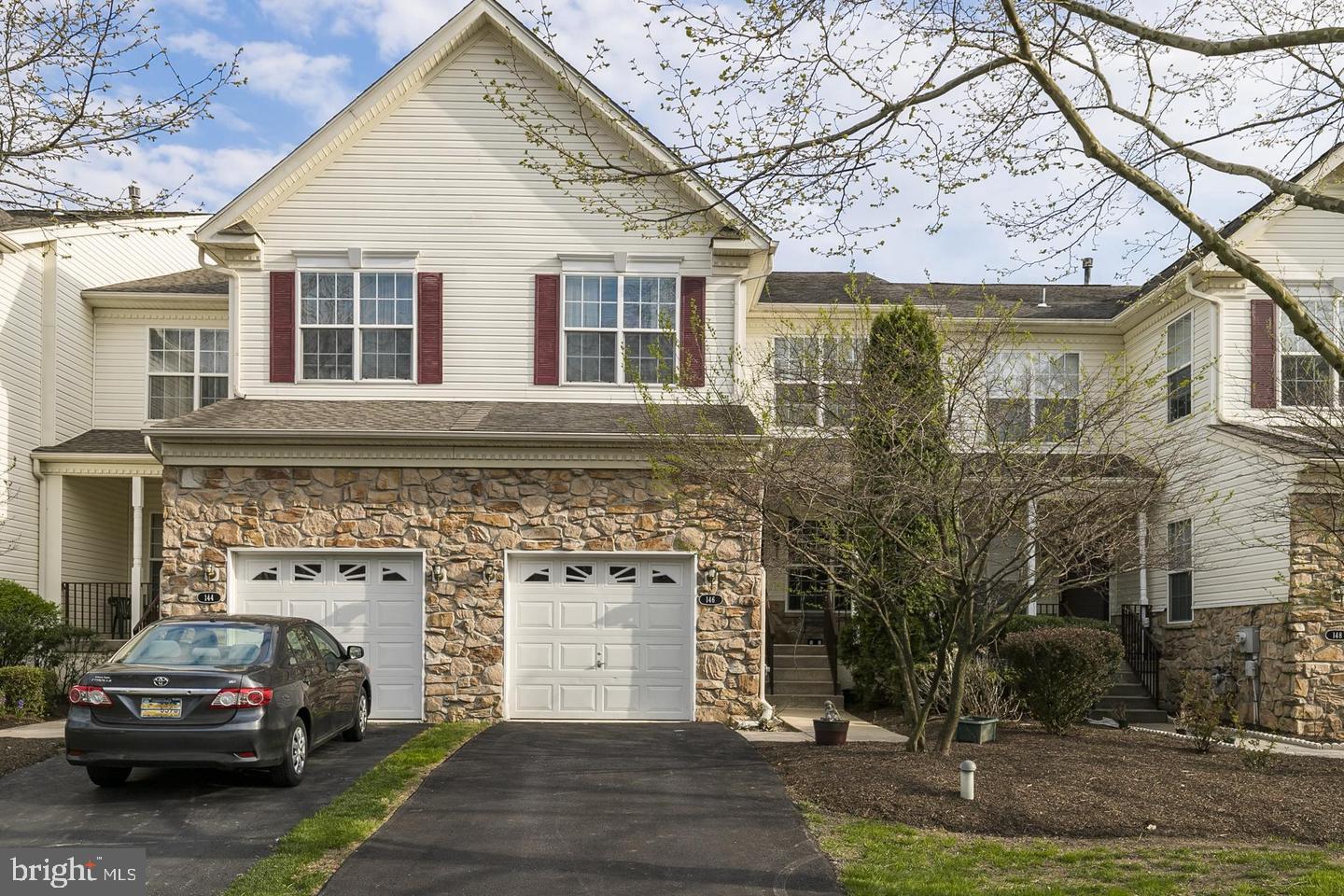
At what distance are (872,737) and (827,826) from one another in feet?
17.1

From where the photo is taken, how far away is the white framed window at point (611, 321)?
17.3 metres

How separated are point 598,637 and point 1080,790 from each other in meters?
7.15

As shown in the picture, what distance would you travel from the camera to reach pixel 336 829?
9227 millimetres

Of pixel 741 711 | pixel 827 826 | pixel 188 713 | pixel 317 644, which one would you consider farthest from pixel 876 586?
pixel 188 713

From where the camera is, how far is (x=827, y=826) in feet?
32.1

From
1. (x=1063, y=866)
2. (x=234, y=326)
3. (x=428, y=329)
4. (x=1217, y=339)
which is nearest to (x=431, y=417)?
(x=428, y=329)

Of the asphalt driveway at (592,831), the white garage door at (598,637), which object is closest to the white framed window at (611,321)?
the white garage door at (598,637)

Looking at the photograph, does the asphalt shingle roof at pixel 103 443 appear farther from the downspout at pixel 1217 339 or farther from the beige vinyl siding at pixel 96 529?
the downspout at pixel 1217 339

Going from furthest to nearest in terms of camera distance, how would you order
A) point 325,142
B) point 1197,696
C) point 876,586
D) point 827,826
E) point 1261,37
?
point 325,142, point 1197,696, point 876,586, point 827,826, point 1261,37

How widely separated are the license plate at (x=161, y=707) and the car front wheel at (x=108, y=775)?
88 cm

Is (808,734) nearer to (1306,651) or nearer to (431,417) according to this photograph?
(431,417)

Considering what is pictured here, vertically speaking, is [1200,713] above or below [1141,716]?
above

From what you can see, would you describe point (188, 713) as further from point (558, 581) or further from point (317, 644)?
point (558, 581)

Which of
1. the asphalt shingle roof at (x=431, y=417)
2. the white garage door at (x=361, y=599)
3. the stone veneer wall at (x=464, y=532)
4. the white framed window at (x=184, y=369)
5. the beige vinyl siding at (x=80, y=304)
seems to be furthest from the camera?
the white framed window at (x=184, y=369)
